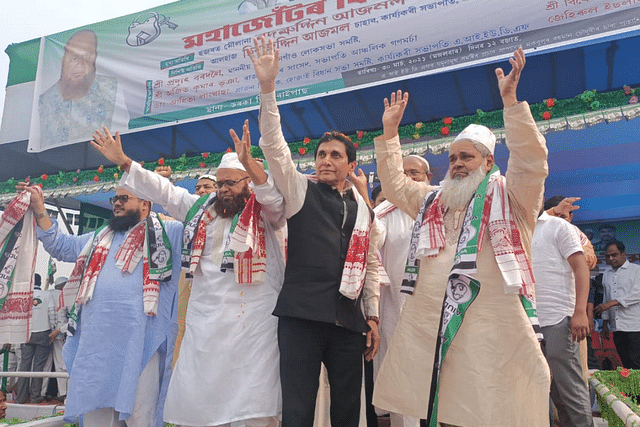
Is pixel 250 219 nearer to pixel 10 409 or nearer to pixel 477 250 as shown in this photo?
pixel 477 250

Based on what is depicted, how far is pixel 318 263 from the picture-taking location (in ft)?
8.07

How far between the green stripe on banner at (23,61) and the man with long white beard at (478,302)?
8135 mm

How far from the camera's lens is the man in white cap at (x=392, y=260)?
3.29 meters

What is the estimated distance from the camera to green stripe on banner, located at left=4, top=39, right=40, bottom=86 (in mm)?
8445

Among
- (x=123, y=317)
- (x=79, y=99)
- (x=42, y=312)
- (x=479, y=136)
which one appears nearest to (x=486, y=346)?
(x=479, y=136)

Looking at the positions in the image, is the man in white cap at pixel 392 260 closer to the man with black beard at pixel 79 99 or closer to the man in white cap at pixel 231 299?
the man in white cap at pixel 231 299

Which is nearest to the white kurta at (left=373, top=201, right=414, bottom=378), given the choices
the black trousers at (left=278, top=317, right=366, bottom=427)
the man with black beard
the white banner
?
the black trousers at (left=278, top=317, right=366, bottom=427)

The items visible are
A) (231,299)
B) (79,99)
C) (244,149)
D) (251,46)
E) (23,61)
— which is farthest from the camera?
(23,61)

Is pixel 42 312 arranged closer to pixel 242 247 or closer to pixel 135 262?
pixel 135 262

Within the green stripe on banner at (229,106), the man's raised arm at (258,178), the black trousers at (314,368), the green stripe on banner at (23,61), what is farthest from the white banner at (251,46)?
the black trousers at (314,368)

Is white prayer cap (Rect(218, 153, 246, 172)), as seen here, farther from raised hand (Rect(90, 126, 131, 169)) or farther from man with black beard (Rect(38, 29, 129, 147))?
man with black beard (Rect(38, 29, 129, 147))

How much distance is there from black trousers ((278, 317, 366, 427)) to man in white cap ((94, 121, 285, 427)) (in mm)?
152

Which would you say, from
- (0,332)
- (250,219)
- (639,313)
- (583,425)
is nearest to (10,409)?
(0,332)

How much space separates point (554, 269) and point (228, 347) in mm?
2389
